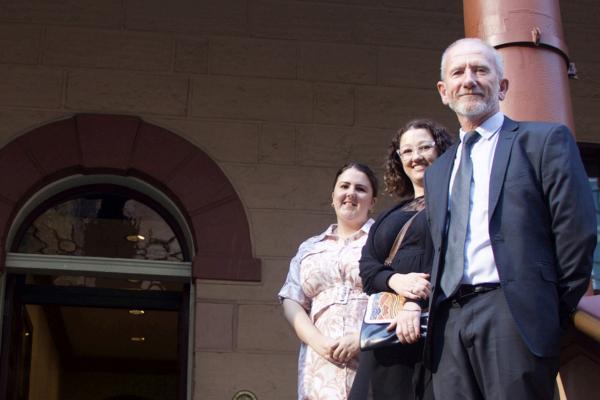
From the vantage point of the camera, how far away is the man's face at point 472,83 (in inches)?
131

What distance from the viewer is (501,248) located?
3.03 meters

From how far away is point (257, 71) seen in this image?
24.4 ft

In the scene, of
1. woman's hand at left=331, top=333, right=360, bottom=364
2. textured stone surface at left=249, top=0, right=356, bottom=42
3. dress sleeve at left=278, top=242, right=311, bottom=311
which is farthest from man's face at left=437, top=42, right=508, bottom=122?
textured stone surface at left=249, top=0, right=356, bottom=42

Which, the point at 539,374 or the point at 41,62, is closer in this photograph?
the point at 539,374

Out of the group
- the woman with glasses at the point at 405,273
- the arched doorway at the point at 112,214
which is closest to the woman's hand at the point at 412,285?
the woman with glasses at the point at 405,273

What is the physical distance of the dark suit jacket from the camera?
9.59ft

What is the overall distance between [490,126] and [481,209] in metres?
0.31

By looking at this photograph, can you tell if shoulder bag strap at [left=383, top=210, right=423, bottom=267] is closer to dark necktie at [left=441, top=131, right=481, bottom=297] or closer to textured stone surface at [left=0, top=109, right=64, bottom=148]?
dark necktie at [left=441, top=131, right=481, bottom=297]

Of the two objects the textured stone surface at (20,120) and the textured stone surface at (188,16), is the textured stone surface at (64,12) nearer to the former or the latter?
the textured stone surface at (188,16)

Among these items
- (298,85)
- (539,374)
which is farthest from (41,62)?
(539,374)

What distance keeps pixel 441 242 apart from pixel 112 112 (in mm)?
4336

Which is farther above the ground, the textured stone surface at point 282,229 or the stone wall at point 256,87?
the stone wall at point 256,87

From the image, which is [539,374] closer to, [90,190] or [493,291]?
[493,291]

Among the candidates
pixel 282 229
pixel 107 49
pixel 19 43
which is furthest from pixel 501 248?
pixel 19 43
